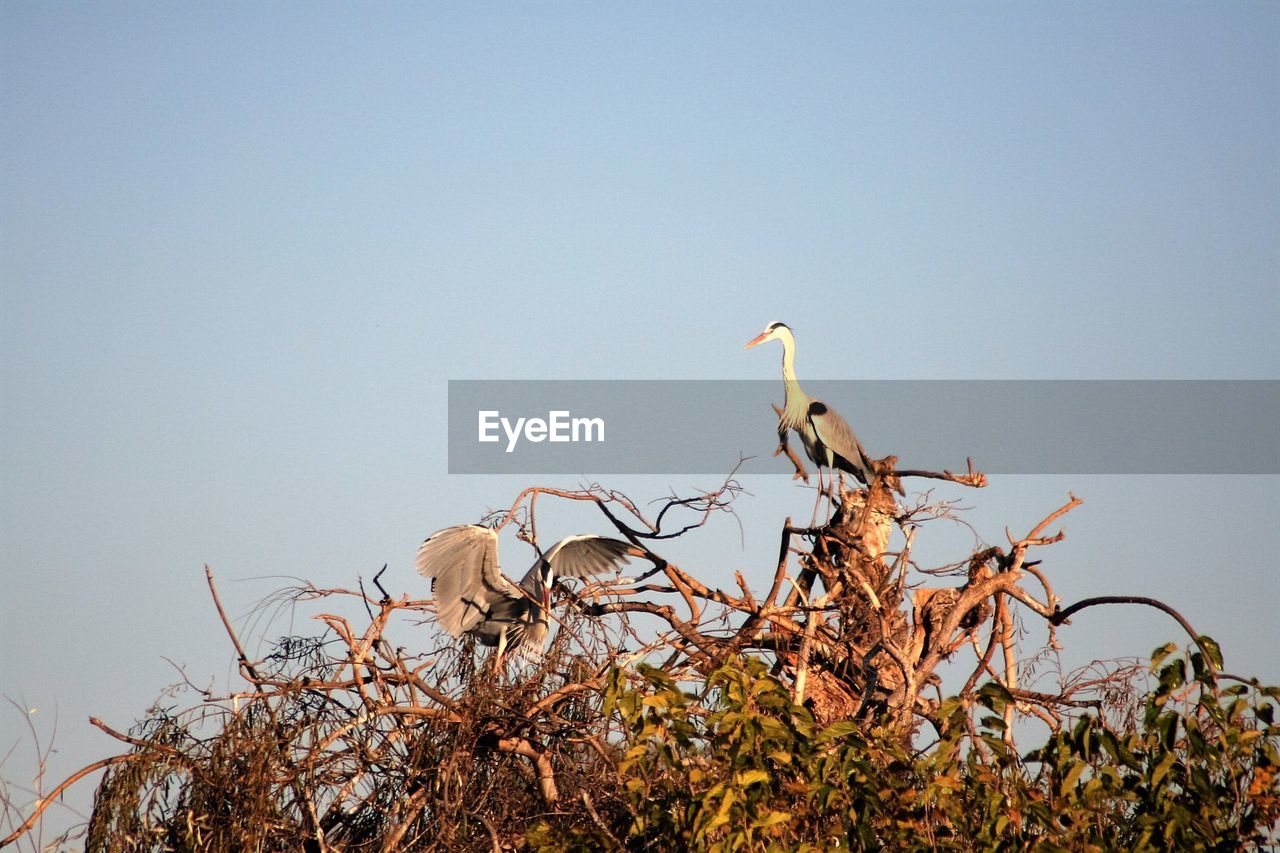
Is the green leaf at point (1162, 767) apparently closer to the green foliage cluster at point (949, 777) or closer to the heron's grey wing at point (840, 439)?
the green foliage cluster at point (949, 777)

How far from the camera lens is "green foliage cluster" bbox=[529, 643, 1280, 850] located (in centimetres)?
441

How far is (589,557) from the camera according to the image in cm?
809

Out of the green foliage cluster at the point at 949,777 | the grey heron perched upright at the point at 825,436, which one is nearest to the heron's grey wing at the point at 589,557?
the grey heron perched upright at the point at 825,436

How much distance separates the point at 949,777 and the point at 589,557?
152 inches

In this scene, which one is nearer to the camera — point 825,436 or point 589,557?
point 589,557

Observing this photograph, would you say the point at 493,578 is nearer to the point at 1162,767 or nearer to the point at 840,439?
the point at 840,439

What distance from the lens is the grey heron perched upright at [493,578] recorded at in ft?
24.8

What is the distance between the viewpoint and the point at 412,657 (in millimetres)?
6180

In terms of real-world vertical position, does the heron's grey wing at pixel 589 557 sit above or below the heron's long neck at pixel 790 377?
below

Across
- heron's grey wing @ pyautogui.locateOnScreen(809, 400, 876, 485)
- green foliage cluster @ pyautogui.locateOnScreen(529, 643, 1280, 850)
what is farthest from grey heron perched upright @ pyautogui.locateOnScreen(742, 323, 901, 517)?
green foliage cluster @ pyautogui.locateOnScreen(529, 643, 1280, 850)

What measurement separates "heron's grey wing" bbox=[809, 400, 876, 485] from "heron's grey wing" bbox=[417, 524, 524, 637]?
262cm

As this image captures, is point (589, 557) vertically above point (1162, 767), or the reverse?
point (589, 557)

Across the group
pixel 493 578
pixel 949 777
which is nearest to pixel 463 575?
pixel 493 578

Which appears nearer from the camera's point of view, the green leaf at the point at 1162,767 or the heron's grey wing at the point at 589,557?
the green leaf at the point at 1162,767
